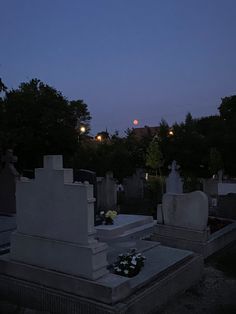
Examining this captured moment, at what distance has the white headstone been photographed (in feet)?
29.2

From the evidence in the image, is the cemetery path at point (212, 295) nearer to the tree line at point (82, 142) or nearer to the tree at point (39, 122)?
the tree line at point (82, 142)

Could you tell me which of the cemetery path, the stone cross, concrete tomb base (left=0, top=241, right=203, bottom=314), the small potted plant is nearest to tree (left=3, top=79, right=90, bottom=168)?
the stone cross

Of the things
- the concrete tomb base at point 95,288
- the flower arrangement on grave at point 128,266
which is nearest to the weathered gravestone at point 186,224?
the concrete tomb base at point 95,288

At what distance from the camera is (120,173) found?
27281mm

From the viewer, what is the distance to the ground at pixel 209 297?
235 inches

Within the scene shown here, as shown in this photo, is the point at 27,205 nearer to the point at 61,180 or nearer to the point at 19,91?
the point at 61,180

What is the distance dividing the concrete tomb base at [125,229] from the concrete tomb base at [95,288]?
107 inches

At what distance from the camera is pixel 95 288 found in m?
5.25

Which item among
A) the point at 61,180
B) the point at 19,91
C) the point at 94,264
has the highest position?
the point at 19,91

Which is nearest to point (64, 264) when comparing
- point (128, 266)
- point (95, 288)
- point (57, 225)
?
point (57, 225)

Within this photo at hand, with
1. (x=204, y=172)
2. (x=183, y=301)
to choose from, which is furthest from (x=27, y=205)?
(x=204, y=172)

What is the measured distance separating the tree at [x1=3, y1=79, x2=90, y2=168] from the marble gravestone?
13.3m

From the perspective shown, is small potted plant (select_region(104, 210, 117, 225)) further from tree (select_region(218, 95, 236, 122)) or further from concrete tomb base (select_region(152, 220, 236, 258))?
tree (select_region(218, 95, 236, 122))

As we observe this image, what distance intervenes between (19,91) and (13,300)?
Result: 17664 millimetres
